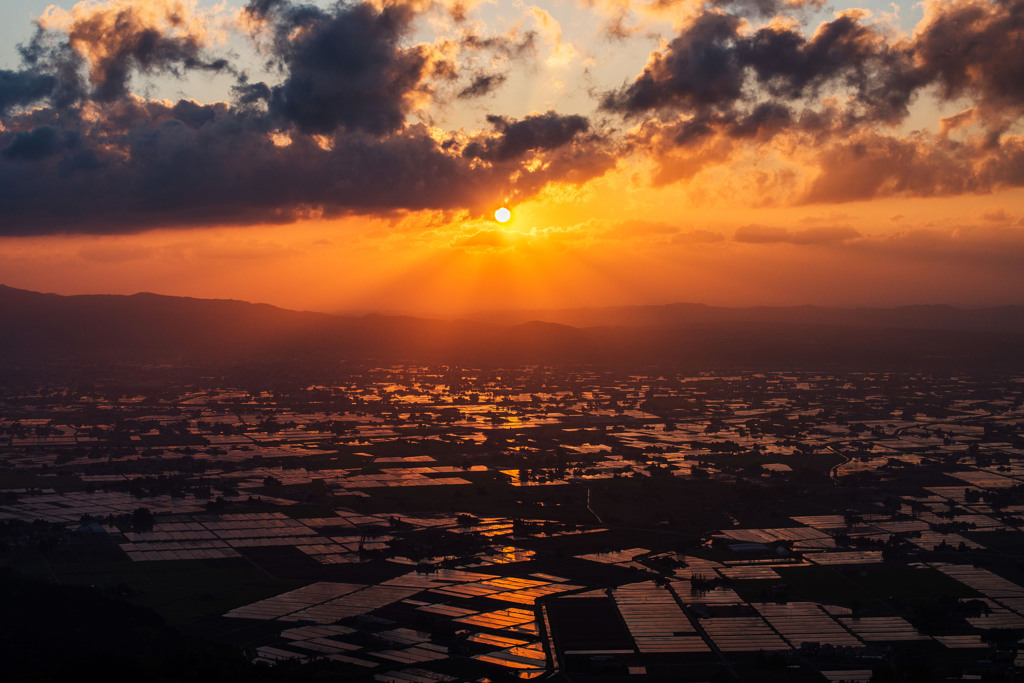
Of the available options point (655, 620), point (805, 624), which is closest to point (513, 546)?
point (655, 620)

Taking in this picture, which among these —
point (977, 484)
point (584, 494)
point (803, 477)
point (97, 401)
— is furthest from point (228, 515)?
point (97, 401)

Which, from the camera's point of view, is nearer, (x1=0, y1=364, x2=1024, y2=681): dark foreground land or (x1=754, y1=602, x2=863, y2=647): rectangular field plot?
(x1=0, y1=364, x2=1024, y2=681): dark foreground land

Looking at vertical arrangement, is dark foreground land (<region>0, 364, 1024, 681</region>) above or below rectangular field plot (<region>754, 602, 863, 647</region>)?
above

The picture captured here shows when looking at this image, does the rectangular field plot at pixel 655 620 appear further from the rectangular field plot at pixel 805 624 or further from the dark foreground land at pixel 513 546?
the rectangular field plot at pixel 805 624

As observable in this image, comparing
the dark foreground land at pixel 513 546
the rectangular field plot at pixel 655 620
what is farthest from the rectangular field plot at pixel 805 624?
the rectangular field plot at pixel 655 620

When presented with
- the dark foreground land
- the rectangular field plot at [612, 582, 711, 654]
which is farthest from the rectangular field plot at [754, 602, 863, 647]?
the rectangular field plot at [612, 582, 711, 654]

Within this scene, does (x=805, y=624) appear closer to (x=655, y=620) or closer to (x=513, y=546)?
(x=655, y=620)

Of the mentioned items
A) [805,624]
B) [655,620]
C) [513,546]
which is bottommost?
[805,624]

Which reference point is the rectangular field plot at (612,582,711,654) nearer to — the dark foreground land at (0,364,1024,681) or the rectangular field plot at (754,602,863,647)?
the dark foreground land at (0,364,1024,681)
